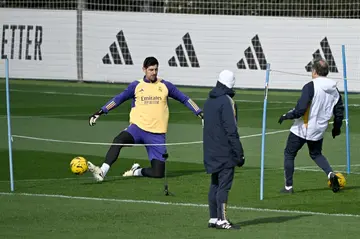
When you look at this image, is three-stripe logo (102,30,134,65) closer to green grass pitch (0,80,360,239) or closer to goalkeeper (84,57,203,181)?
green grass pitch (0,80,360,239)

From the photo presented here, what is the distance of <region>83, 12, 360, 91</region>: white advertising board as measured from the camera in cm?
3406

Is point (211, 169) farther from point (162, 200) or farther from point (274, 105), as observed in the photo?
point (274, 105)

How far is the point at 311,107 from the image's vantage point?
15.7 m

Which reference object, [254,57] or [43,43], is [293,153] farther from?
[43,43]

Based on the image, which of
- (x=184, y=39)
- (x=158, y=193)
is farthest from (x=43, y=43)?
(x=158, y=193)

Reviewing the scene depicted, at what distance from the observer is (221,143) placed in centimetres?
1266

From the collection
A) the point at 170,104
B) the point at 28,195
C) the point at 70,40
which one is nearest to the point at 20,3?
the point at 70,40

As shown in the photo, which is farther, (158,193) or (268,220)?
(158,193)

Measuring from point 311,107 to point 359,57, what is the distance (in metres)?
18.1

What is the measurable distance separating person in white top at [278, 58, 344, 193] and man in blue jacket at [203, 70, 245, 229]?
9.39ft

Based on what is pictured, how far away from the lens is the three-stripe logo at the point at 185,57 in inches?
1416

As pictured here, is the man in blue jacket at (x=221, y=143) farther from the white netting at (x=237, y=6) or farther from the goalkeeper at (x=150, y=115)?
the white netting at (x=237, y=6)

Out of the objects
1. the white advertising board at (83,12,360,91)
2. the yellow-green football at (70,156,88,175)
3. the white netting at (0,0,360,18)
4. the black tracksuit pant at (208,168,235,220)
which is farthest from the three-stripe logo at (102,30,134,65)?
the black tracksuit pant at (208,168,235,220)

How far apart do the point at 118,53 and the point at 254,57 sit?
15.9ft
